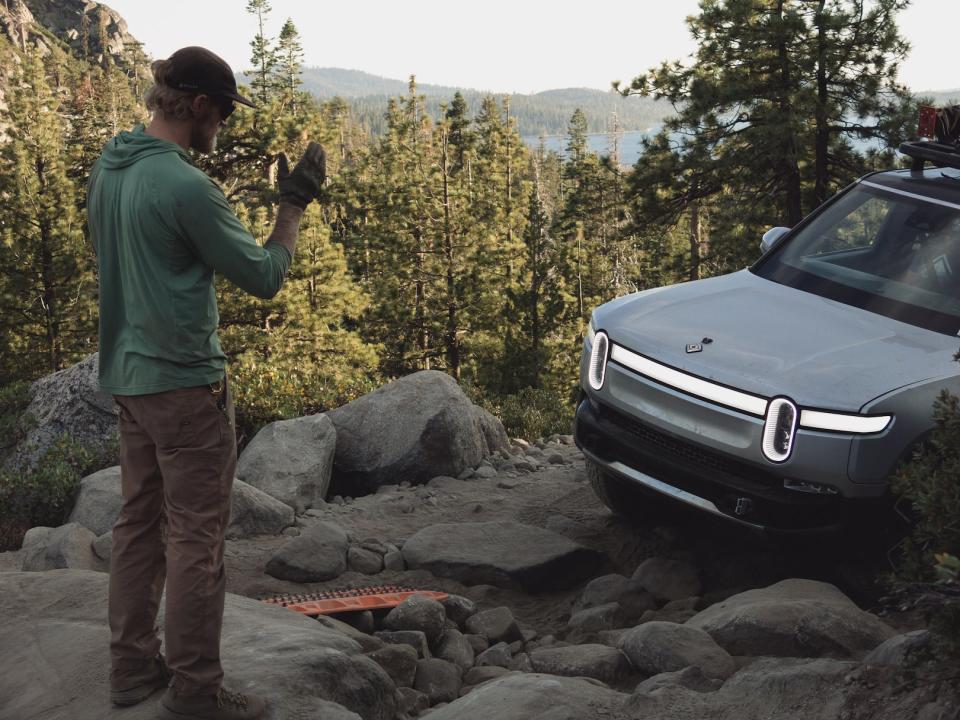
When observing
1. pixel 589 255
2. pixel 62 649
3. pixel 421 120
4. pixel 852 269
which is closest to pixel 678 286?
pixel 852 269

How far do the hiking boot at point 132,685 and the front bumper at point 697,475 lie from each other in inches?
101

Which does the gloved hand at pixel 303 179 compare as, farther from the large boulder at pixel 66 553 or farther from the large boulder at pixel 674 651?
the large boulder at pixel 66 553

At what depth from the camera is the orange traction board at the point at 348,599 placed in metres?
5.25

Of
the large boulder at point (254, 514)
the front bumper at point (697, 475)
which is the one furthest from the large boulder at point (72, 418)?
the front bumper at point (697, 475)

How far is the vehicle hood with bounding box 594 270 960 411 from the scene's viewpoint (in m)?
4.66

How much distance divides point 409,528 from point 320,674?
3490 mm

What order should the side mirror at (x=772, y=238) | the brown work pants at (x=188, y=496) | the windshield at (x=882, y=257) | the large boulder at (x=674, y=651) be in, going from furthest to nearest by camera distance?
the side mirror at (x=772, y=238), the windshield at (x=882, y=257), the large boulder at (x=674, y=651), the brown work pants at (x=188, y=496)

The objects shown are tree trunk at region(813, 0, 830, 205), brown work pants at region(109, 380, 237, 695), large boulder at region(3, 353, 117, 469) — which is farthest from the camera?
tree trunk at region(813, 0, 830, 205)

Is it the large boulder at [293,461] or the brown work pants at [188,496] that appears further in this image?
the large boulder at [293,461]

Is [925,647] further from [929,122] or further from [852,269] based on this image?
[929,122]

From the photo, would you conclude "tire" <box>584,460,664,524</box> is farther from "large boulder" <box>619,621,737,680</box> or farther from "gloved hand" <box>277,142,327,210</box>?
"gloved hand" <box>277,142,327,210</box>

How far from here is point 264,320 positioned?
1255 inches

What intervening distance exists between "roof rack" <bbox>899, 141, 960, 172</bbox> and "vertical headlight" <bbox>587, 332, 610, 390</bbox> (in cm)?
211

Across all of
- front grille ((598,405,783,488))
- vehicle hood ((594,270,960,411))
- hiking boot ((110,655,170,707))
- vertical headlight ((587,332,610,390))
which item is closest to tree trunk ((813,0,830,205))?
vehicle hood ((594,270,960,411))
